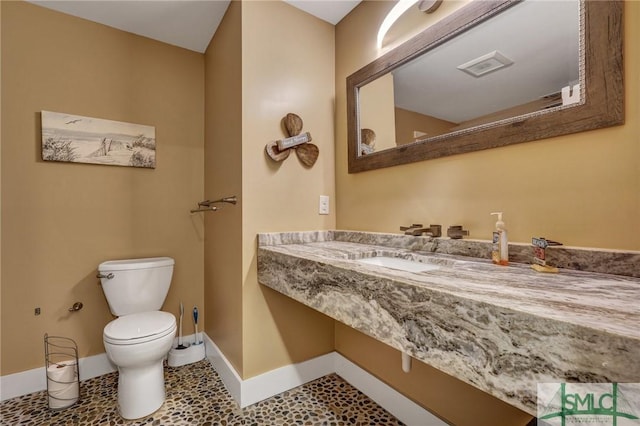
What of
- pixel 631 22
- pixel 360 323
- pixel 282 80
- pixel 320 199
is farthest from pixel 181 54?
pixel 631 22

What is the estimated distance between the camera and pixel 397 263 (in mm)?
1342

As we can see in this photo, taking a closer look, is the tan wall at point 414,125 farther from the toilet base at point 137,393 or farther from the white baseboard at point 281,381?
the toilet base at point 137,393

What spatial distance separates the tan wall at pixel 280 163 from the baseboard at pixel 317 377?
0.06 metres

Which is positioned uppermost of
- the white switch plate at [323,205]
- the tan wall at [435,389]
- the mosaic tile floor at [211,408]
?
the white switch plate at [323,205]

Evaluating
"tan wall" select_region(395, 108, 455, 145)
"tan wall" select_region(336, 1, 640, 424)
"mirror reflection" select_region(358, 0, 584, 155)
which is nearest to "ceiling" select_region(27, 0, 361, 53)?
"tan wall" select_region(336, 1, 640, 424)

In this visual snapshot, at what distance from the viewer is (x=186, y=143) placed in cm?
224

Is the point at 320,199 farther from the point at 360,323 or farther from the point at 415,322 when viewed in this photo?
the point at 415,322

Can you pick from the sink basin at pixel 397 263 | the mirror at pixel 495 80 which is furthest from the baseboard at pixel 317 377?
the mirror at pixel 495 80

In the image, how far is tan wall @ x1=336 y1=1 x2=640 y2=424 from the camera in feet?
2.87

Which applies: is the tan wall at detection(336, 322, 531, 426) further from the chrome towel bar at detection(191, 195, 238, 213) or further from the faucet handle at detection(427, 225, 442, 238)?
the chrome towel bar at detection(191, 195, 238, 213)

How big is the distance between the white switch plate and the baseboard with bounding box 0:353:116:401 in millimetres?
1774

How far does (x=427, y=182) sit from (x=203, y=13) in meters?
1.81

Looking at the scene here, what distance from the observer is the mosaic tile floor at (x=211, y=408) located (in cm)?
145

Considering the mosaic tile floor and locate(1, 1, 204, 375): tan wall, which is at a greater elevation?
locate(1, 1, 204, 375): tan wall
